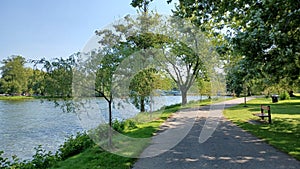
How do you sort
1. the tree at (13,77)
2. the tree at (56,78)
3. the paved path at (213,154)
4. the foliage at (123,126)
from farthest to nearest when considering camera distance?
1. the tree at (13,77)
2. the foliage at (123,126)
3. the tree at (56,78)
4. the paved path at (213,154)

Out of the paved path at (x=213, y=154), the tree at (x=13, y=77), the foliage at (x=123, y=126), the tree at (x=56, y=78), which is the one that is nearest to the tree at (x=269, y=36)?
the paved path at (x=213, y=154)

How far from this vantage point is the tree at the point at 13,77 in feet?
205

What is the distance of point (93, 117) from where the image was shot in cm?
1706

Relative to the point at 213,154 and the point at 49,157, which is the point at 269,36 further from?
the point at 49,157

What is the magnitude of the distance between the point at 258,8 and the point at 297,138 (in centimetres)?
445

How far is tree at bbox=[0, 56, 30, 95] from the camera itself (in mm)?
62438

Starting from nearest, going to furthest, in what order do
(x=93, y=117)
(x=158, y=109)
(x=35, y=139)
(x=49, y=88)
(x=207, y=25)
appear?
(x=49, y=88) → (x=207, y=25) → (x=35, y=139) → (x=93, y=117) → (x=158, y=109)

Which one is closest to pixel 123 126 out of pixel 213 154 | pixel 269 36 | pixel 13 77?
pixel 213 154

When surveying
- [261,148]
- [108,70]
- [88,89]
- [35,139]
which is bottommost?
[35,139]

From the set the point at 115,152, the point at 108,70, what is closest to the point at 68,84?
the point at 108,70

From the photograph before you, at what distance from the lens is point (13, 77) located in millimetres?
64375

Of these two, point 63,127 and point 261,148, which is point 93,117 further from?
point 261,148

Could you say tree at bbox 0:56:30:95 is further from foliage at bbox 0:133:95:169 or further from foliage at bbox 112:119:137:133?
foliage at bbox 0:133:95:169

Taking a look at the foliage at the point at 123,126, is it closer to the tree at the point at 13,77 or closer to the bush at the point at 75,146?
the bush at the point at 75,146
